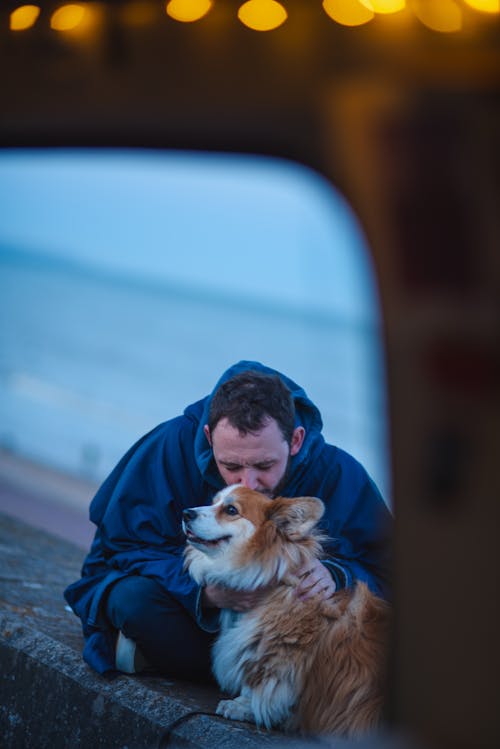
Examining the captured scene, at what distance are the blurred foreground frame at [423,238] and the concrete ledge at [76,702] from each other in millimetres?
1494

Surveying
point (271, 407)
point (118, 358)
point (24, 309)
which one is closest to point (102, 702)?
point (271, 407)

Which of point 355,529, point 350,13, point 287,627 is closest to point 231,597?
point 287,627

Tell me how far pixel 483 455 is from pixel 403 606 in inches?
11.9

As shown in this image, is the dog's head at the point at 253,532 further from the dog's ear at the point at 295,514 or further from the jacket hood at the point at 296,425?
the jacket hood at the point at 296,425

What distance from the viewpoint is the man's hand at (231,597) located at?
3.17 metres

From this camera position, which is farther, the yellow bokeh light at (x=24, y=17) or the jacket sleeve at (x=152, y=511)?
the jacket sleeve at (x=152, y=511)

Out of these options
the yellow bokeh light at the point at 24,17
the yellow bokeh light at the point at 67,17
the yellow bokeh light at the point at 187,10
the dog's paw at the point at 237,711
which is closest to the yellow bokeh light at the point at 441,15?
the yellow bokeh light at the point at 187,10

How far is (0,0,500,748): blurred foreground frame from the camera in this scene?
1.47 metres

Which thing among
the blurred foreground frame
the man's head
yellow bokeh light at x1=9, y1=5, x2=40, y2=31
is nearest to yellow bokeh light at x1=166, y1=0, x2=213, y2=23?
the blurred foreground frame

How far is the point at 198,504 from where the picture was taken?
345cm

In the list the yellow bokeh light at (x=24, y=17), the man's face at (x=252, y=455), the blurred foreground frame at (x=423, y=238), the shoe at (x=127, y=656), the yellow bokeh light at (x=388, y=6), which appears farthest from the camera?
the shoe at (x=127, y=656)

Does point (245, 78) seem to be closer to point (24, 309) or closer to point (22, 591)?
point (22, 591)

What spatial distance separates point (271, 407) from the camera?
10.4 feet

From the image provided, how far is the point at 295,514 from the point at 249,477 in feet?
0.78
